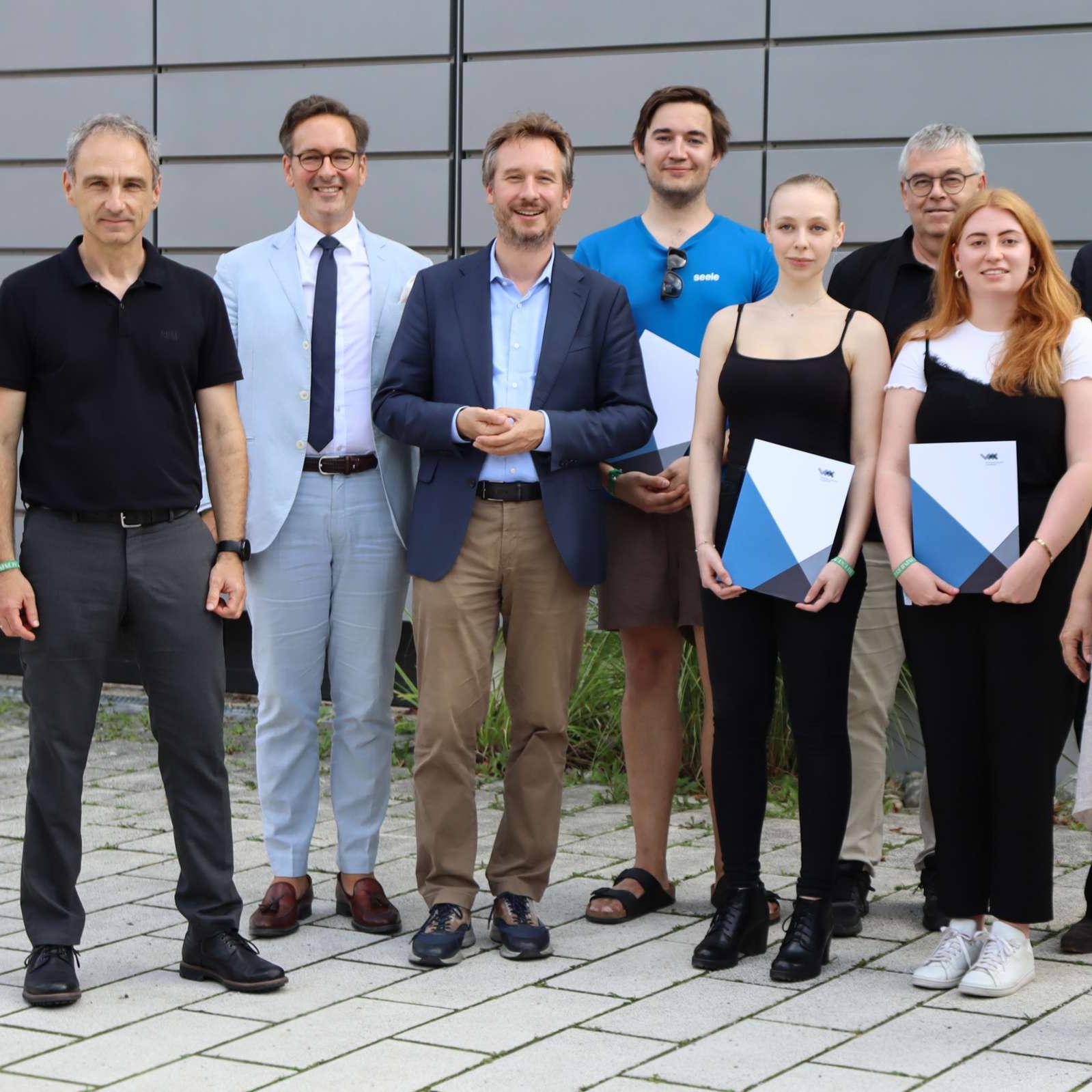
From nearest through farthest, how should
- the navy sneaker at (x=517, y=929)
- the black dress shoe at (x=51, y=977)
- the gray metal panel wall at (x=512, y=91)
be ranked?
the black dress shoe at (x=51, y=977) < the navy sneaker at (x=517, y=929) < the gray metal panel wall at (x=512, y=91)

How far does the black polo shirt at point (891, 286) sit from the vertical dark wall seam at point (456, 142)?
3816mm

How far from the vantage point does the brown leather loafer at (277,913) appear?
4.88m

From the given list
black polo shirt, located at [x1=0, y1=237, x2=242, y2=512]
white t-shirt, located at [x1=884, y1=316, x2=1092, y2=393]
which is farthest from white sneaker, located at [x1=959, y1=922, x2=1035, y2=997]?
black polo shirt, located at [x1=0, y1=237, x2=242, y2=512]

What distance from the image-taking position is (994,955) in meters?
4.43

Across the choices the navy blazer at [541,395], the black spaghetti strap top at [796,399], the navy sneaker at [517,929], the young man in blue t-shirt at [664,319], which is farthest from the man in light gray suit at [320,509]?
the black spaghetti strap top at [796,399]

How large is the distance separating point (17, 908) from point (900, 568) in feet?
9.43

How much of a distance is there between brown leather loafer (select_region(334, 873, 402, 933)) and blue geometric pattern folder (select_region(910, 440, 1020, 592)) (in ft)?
6.13

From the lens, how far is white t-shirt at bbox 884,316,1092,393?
14.5 ft

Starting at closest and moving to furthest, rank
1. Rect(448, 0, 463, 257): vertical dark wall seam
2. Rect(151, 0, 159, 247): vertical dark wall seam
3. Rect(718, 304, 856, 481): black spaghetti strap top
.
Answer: Rect(718, 304, 856, 481): black spaghetti strap top < Rect(448, 0, 463, 257): vertical dark wall seam < Rect(151, 0, 159, 247): vertical dark wall seam

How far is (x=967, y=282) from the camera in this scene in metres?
4.54

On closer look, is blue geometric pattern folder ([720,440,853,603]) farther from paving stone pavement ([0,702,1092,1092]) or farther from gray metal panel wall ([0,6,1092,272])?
gray metal panel wall ([0,6,1092,272])

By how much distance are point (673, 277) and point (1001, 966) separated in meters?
2.22

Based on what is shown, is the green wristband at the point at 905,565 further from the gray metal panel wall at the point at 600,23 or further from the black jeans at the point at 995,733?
the gray metal panel wall at the point at 600,23

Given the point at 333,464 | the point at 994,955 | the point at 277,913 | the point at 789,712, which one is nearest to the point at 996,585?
the point at 789,712
